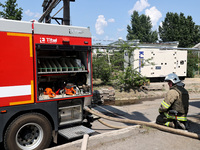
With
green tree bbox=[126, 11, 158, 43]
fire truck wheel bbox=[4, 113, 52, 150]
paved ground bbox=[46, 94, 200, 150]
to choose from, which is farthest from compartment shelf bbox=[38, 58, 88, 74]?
green tree bbox=[126, 11, 158, 43]

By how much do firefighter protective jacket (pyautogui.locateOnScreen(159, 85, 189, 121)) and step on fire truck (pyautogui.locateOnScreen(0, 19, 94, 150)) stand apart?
2071mm

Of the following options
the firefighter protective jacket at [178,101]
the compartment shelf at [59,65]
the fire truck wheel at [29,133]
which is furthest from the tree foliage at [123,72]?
the fire truck wheel at [29,133]

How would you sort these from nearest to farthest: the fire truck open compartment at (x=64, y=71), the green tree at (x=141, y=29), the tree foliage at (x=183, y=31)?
1. the fire truck open compartment at (x=64, y=71)
2. the tree foliage at (x=183, y=31)
3. the green tree at (x=141, y=29)

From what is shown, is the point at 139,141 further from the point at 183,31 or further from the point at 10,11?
the point at 183,31

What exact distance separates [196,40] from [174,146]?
50.9 m

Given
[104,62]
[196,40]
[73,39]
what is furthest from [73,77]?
[196,40]

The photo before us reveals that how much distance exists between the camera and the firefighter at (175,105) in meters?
4.99

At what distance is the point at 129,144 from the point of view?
4.61 m

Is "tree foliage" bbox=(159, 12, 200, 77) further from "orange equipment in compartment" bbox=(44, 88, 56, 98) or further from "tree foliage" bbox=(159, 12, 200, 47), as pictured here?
"orange equipment in compartment" bbox=(44, 88, 56, 98)

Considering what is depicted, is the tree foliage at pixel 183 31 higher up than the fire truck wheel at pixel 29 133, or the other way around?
the tree foliage at pixel 183 31

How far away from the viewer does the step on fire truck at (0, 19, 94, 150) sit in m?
4.34

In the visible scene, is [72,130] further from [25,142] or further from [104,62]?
[104,62]

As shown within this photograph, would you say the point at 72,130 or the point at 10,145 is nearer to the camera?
the point at 10,145

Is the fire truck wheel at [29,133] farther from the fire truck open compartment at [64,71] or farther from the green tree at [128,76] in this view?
the green tree at [128,76]
